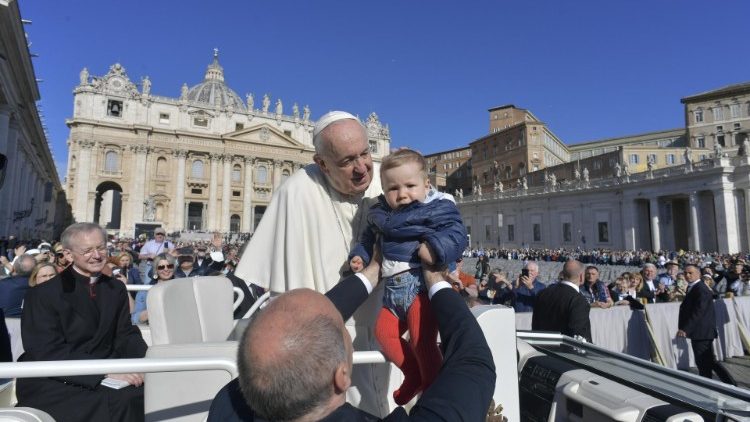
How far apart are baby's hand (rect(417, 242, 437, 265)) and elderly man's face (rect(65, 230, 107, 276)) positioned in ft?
7.98

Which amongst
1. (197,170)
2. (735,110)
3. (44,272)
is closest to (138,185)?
(197,170)

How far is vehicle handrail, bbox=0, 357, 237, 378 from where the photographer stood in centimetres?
119

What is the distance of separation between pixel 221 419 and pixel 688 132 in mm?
63229

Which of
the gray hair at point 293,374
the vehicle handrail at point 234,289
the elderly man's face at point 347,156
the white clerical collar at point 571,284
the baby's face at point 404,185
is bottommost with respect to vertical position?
the white clerical collar at point 571,284

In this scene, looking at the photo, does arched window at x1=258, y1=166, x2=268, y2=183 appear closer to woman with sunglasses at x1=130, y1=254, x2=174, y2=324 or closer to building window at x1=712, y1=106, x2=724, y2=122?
woman with sunglasses at x1=130, y1=254, x2=174, y2=324

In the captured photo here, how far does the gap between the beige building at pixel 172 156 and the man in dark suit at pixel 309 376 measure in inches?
2035

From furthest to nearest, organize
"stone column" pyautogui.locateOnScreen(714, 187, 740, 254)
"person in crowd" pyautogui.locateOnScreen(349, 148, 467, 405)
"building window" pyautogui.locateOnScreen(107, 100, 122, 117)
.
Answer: "building window" pyautogui.locateOnScreen(107, 100, 122, 117) → "stone column" pyautogui.locateOnScreen(714, 187, 740, 254) → "person in crowd" pyautogui.locateOnScreen(349, 148, 467, 405)

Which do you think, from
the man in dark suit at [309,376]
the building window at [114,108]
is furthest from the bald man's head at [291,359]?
the building window at [114,108]

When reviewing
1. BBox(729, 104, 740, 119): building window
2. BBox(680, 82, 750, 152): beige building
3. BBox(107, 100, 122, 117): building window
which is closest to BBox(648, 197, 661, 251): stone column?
BBox(680, 82, 750, 152): beige building

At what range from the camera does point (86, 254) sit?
277cm

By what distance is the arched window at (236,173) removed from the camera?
179ft

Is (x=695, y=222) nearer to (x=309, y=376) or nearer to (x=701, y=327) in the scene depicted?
(x=701, y=327)

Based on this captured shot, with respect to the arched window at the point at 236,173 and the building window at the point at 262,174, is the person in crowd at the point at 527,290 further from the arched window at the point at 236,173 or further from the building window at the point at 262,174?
the building window at the point at 262,174

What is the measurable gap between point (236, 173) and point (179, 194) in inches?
316
